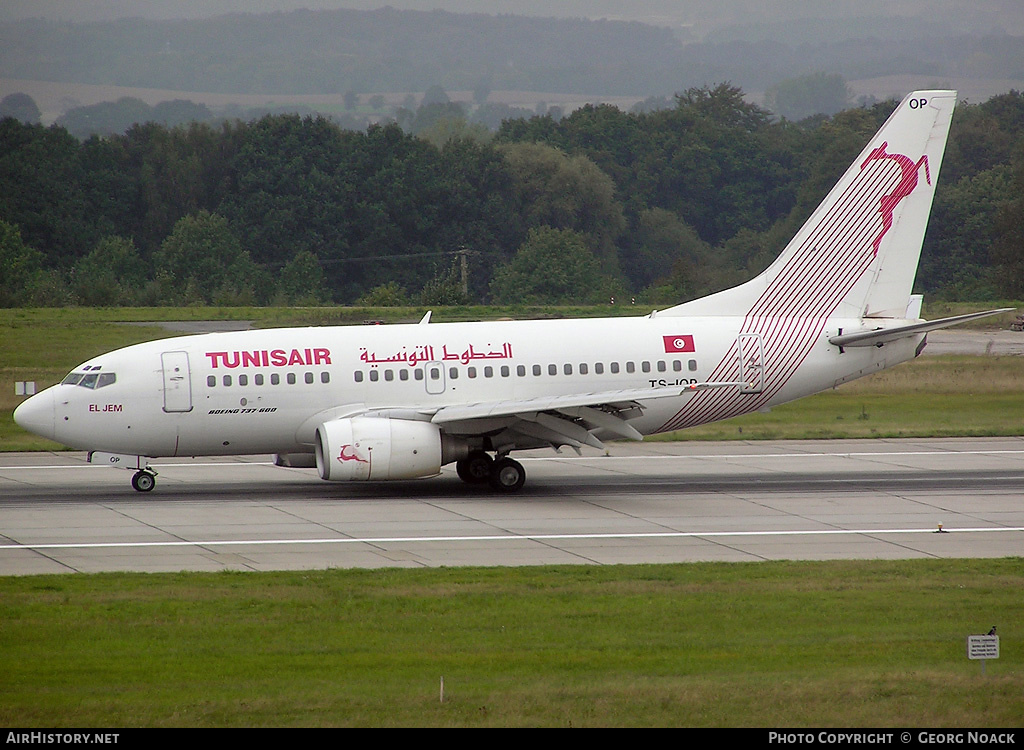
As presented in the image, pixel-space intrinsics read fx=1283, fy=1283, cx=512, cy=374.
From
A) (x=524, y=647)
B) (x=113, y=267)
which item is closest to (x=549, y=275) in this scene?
(x=113, y=267)

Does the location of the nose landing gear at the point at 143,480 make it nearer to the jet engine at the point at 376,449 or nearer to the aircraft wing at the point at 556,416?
the jet engine at the point at 376,449

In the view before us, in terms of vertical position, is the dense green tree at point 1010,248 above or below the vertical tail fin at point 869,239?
above

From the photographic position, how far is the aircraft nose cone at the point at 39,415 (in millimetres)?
26906

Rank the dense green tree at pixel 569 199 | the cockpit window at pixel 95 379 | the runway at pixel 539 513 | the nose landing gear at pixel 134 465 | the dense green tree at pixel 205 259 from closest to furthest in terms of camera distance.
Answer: the runway at pixel 539 513, the cockpit window at pixel 95 379, the nose landing gear at pixel 134 465, the dense green tree at pixel 205 259, the dense green tree at pixel 569 199

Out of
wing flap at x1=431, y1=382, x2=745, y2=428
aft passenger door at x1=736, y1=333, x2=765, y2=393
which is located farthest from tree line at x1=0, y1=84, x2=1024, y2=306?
wing flap at x1=431, y1=382, x2=745, y2=428

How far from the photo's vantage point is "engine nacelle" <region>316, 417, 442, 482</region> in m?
25.8

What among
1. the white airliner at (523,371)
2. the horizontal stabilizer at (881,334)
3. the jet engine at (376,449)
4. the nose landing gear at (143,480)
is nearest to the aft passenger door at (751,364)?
the white airliner at (523,371)

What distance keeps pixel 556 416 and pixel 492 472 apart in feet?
6.79

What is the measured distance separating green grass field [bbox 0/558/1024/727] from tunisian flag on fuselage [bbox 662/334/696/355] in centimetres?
939

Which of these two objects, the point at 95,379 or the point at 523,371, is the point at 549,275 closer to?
the point at 523,371

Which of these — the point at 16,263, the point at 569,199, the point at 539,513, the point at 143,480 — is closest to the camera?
the point at 539,513

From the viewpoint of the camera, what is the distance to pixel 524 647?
15.3 metres

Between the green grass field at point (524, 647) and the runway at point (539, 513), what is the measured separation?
168 cm
